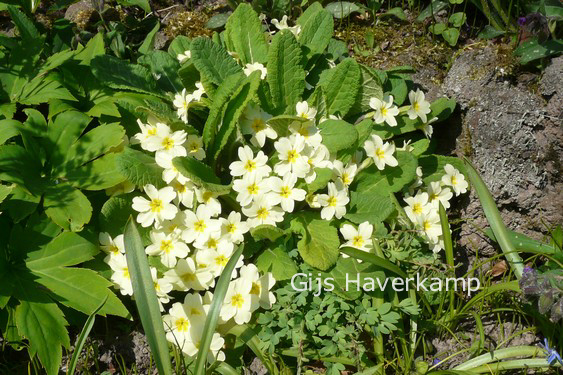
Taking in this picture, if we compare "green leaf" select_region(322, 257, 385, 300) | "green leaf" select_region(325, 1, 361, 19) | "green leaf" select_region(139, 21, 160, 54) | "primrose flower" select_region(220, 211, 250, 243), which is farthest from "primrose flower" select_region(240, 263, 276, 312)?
"green leaf" select_region(325, 1, 361, 19)

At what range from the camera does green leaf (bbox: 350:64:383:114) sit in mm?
3361

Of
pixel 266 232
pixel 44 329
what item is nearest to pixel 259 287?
pixel 266 232

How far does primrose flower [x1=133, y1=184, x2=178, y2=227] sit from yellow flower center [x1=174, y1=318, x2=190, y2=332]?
44 centimetres

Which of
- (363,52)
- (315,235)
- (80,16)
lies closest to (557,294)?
(315,235)

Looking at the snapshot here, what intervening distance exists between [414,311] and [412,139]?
1120 mm

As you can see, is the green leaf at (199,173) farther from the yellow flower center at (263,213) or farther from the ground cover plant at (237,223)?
the yellow flower center at (263,213)

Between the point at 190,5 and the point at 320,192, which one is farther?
the point at 190,5

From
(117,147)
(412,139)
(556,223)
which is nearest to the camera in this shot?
(117,147)

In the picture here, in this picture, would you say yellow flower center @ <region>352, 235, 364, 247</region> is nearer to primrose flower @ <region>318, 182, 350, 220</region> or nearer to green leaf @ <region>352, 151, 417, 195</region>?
primrose flower @ <region>318, 182, 350, 220</region>

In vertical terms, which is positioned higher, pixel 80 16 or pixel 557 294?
pixel 80 16

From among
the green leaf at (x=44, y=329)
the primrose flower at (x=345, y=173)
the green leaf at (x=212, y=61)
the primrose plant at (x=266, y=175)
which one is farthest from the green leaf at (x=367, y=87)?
the green leaf at (x=44, y=329)

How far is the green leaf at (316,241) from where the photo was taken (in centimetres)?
302

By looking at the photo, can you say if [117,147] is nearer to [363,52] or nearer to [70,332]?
[70,332]

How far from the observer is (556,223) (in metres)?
3.48
